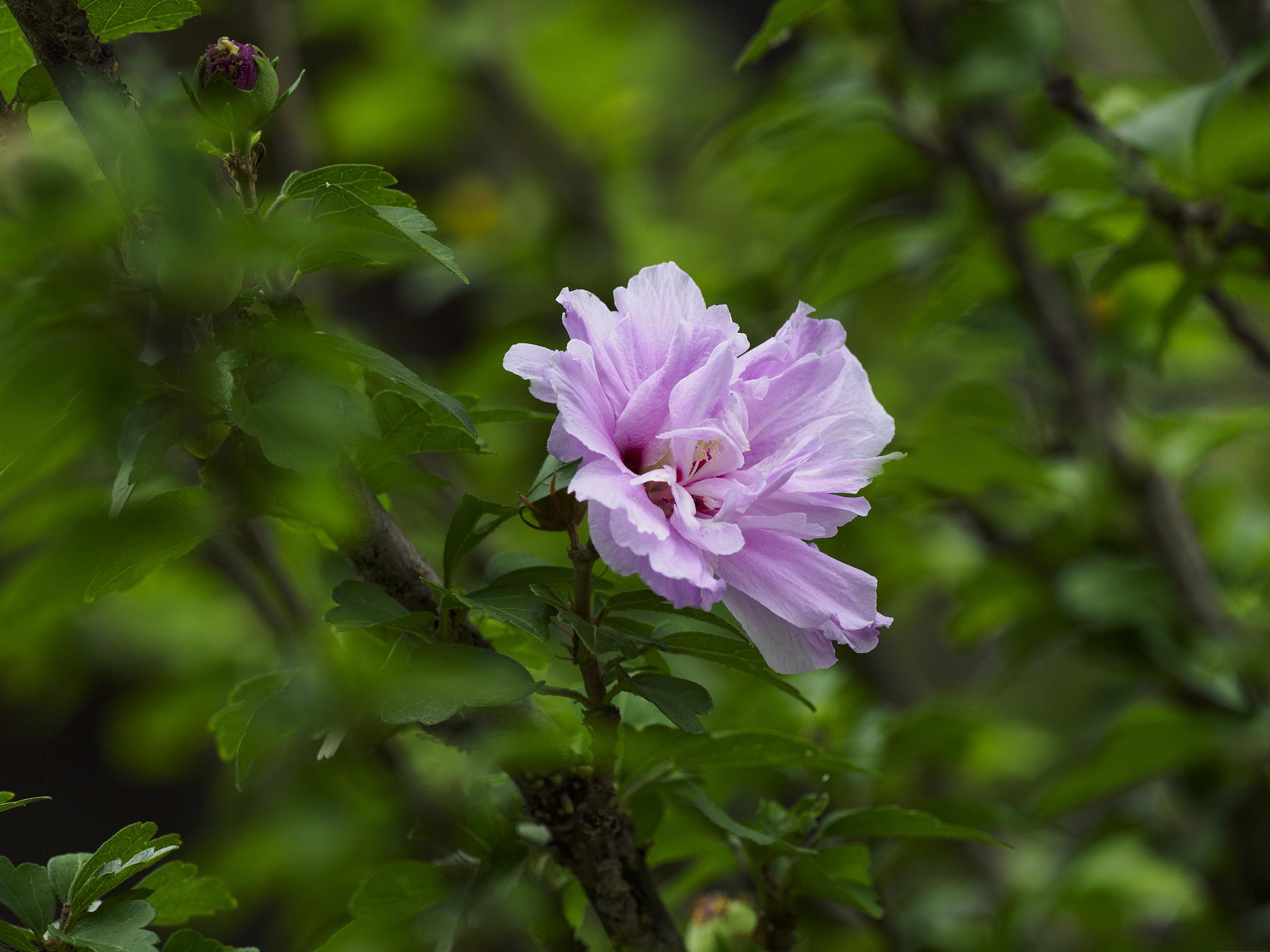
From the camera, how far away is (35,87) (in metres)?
0.51

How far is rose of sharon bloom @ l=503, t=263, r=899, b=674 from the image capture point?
1.43 feet

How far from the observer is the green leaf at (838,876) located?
60cm

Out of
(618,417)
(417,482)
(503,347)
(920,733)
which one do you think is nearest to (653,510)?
(618,417)

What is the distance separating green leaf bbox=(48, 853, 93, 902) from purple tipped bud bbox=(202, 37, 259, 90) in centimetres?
33

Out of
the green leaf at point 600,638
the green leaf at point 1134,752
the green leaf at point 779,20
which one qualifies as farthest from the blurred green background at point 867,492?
the green leaf at point 779,20

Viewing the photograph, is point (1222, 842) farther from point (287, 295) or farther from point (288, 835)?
point (287, 295)

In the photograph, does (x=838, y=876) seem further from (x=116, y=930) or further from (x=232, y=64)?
(x=232, y=64)

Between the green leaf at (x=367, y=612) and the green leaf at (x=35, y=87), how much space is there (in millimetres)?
244

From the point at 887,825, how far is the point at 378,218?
396 mm

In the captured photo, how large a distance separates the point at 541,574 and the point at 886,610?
95cm

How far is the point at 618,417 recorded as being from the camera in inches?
18.6

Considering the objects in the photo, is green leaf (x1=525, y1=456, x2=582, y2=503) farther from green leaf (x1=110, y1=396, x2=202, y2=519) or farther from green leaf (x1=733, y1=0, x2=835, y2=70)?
green leaf (x1=733, y1=0, x2=835, y2=70)

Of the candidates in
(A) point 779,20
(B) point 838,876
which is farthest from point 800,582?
(A) point 779,20

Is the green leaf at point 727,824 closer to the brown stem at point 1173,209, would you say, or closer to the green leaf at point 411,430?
the green leaf at point 411,430
